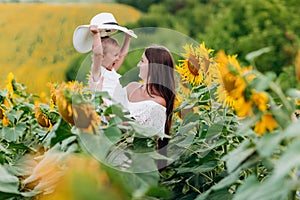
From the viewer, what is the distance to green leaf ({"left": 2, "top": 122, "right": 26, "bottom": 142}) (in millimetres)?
1369

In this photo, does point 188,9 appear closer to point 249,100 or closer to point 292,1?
point 292,1

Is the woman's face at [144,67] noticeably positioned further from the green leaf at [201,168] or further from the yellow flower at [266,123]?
the yellow flower at [266,123]

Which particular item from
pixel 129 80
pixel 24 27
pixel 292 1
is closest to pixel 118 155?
pixel 129 80

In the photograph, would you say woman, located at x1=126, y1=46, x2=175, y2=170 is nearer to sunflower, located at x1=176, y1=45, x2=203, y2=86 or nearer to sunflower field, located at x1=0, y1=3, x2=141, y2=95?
sunflower, located at x1=176, y1=45, x2=203, y2=86

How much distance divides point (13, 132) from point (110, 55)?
65 centimetres

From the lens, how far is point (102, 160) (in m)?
0.82

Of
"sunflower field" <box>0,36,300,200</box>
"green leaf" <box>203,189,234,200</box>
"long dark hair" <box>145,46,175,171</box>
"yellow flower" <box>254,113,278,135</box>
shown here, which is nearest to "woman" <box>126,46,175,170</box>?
"long dark hair" <box>145,46,175,171</box>

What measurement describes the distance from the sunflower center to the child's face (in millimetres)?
541

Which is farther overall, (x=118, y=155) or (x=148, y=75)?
(x=148, y=75)

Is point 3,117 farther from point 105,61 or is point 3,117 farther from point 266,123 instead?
point 266,123

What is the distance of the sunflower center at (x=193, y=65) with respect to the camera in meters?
1.44

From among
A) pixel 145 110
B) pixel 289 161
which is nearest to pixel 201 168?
pixel 289 161

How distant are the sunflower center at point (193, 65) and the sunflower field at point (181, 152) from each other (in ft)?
0.40

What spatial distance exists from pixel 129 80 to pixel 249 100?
3.44 ft
